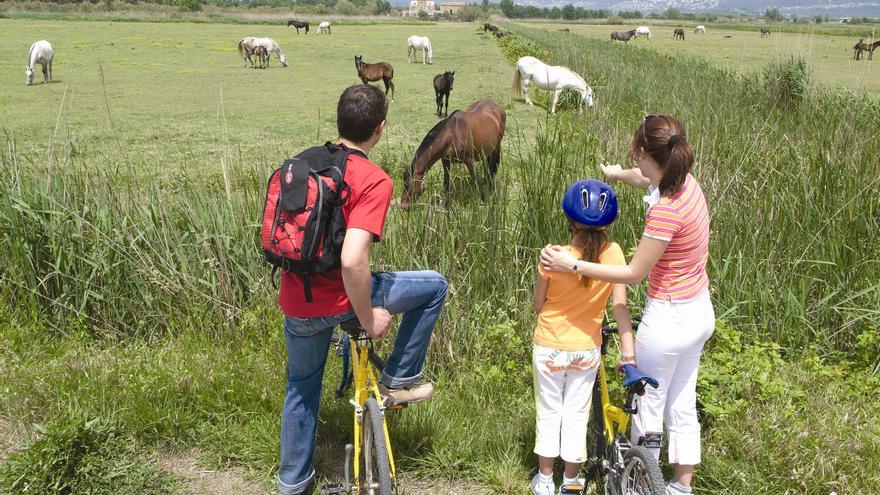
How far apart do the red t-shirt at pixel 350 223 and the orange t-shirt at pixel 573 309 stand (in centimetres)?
60

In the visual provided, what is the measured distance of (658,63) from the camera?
52.6 feet

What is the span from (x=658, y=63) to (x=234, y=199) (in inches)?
561

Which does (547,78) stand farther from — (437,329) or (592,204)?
(592,204)

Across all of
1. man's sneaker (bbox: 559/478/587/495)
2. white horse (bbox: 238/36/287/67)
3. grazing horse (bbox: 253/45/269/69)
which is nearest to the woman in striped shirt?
man's sneaker (bbox: 559/478/587/495)

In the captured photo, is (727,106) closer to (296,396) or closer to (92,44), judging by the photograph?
(296,396)

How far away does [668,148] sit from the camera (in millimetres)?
2037

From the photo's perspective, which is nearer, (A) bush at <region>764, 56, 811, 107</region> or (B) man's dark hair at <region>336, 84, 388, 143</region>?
(B) man's dark hair at <region>336, 84, 388, 143</region>

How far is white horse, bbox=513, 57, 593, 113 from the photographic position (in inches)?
543

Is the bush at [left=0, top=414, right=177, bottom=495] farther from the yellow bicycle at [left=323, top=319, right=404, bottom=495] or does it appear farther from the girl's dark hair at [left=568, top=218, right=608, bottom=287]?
the girl's dark hair at [left=568, top=218, right=608, bottom=287]

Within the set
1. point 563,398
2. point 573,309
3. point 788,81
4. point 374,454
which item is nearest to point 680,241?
point 573,309

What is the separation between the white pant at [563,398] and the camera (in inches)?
86.7

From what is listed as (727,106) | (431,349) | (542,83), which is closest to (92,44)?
(542,83)

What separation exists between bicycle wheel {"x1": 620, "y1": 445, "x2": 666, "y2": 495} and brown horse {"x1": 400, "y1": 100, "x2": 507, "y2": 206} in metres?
4.00

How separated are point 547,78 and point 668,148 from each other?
39.8 ft
